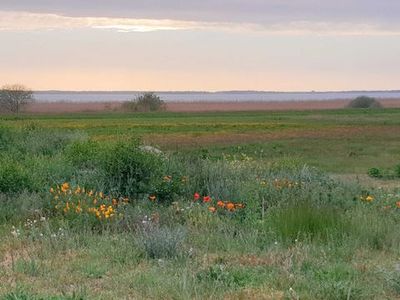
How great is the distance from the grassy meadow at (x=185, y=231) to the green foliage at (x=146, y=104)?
80.0 metres

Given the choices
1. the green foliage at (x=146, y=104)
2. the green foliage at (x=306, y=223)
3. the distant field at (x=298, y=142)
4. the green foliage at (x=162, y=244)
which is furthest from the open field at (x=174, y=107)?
the green foliage at (x=162, y=244)

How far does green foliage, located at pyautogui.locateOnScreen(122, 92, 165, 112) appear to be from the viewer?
95.9m

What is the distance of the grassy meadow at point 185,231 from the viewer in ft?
20.2

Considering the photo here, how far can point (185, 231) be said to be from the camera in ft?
27.6

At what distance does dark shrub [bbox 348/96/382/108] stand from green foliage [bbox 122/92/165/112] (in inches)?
1358

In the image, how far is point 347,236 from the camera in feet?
27.7

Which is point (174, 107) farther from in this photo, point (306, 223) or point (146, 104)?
point (306, 223)

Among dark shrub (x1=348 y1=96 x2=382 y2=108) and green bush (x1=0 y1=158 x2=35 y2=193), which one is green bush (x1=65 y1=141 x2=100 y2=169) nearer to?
green bush (x1=0 y1=158 x2=35 y2=193)

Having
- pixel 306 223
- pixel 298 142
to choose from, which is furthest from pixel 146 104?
pixel 306 223

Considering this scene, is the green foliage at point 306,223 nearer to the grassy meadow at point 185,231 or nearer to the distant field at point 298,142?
the grassy meadow at point 185,231

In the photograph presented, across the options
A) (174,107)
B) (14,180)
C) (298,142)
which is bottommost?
(174,107)

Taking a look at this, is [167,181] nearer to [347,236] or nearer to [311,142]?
[347,236]

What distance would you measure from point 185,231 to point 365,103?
106 meters

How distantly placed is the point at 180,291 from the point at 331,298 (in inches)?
50.8
